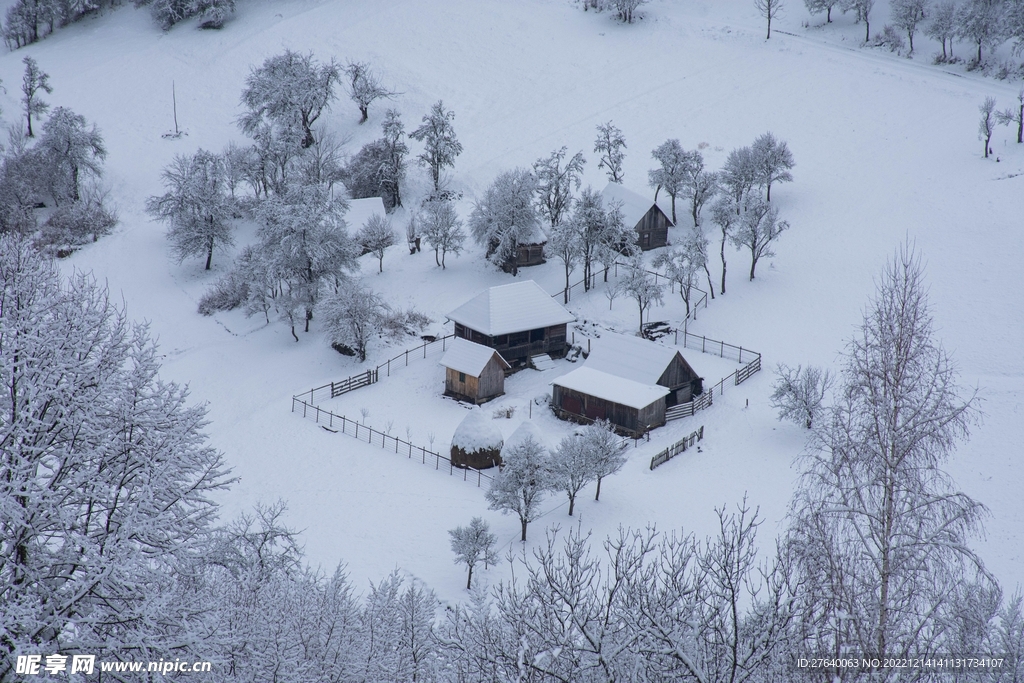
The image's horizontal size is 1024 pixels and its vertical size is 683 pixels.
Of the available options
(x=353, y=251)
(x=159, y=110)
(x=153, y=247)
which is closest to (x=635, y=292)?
(x=353, y=251)

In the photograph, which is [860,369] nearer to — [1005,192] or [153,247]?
[1005,192]

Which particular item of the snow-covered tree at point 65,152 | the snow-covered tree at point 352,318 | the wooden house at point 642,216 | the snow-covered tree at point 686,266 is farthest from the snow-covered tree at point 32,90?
the snow-covered tree at point 686,266

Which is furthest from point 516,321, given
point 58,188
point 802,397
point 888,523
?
point 58,188

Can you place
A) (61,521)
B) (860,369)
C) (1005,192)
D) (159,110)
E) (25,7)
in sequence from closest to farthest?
(61,521) → (860,369) → (1005,192) → (159,110) → (25,7)

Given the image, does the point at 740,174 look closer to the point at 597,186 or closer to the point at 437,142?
the point at 597,186

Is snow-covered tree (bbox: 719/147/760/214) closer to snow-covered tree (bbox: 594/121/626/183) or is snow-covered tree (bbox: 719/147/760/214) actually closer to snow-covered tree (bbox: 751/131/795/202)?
snow-covered tree (bbox: 751/131/795/202)

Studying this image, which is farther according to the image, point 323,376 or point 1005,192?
point 1005,192
